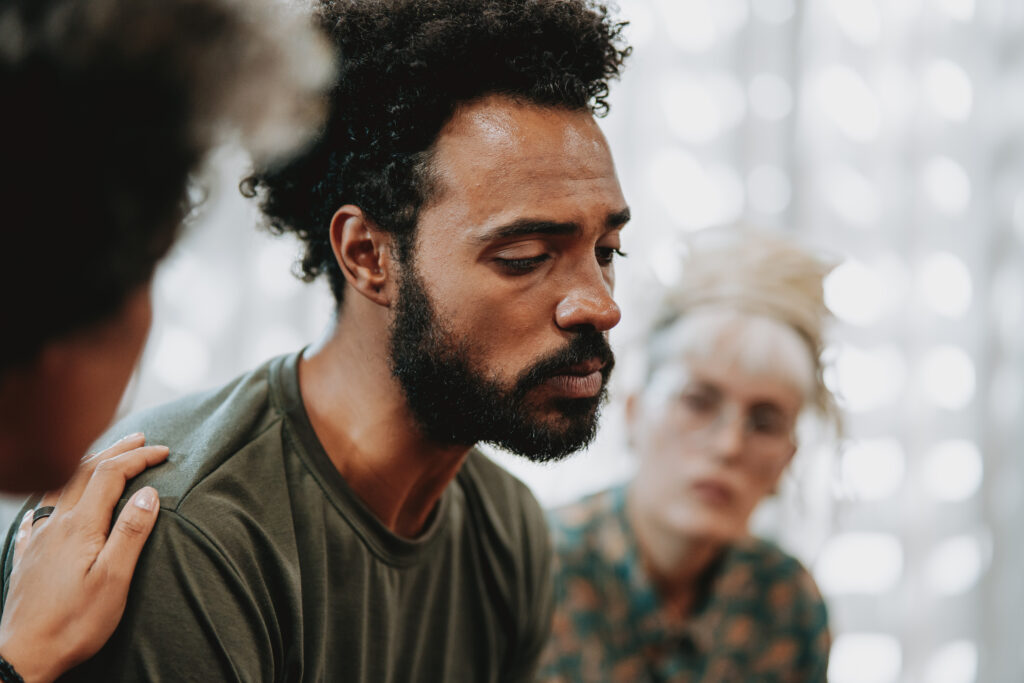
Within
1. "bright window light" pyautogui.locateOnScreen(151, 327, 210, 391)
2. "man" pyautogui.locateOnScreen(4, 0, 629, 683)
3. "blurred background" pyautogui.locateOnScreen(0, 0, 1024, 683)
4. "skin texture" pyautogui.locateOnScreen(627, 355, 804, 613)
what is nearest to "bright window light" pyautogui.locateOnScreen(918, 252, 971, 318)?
"blurred background" pyautogui.locateOnScreen(0, 0, 1024, 683)

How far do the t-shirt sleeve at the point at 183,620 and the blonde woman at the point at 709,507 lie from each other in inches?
35.7

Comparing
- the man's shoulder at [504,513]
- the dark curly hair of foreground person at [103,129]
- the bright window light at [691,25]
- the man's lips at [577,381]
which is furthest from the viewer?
the bright window light at [691,25]

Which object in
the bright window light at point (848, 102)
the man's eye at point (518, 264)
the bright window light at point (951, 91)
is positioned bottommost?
the man's eye at point (518, 264)

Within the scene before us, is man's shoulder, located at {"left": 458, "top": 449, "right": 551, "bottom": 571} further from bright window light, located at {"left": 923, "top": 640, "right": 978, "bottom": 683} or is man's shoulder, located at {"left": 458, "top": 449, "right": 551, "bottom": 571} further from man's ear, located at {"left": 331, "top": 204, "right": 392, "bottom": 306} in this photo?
bright window light, located at {"left": 923, "top": 640, "right": 978, "bottom": 683}

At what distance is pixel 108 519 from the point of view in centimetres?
92

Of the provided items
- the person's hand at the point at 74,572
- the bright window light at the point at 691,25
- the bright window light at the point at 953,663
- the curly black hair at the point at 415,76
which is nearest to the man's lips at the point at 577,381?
the curly black hair at the point at 415,76

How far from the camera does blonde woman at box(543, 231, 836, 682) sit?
172 centimetres

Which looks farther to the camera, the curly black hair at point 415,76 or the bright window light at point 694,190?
the bright window light at point 694,190

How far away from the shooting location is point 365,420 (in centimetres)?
111

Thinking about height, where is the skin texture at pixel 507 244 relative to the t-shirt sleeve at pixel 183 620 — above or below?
above

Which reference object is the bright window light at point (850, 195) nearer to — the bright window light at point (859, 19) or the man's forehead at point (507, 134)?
the bright window light at point (859, 19)

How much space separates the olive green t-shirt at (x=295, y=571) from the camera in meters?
0.91

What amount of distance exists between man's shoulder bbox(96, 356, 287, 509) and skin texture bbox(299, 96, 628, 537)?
0.09 meters

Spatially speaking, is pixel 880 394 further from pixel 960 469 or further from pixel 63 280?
pixel 63 280
